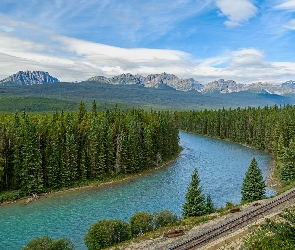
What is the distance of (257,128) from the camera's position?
11812 cm

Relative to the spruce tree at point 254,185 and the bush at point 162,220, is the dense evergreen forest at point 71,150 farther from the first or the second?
the spruce tree at point 254,185

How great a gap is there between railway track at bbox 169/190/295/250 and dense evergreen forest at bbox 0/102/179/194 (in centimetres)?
3950

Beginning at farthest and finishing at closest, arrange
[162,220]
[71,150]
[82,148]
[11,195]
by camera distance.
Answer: [82,148], [71,150], [11,195], [162,220]

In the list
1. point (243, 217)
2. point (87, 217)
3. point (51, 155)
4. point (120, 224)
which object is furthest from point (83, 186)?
point (243, 217)

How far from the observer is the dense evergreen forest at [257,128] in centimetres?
8068

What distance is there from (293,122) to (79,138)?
231 ft

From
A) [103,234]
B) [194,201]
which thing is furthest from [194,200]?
[103,234]

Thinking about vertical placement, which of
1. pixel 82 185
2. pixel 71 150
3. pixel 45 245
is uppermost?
pixel 71 150

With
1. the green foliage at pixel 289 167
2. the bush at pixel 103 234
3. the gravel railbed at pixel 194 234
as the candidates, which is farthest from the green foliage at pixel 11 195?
the green foliage at pixel 289 167

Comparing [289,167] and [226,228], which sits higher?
[289,167]

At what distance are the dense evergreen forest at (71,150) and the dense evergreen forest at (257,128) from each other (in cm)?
3468

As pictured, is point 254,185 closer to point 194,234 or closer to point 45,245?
point 194,234

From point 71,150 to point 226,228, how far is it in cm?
4304

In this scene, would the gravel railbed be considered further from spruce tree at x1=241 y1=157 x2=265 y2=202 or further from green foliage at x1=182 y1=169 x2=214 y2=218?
spruce tree at x1=241 y1=157 x2=265 y2=202
